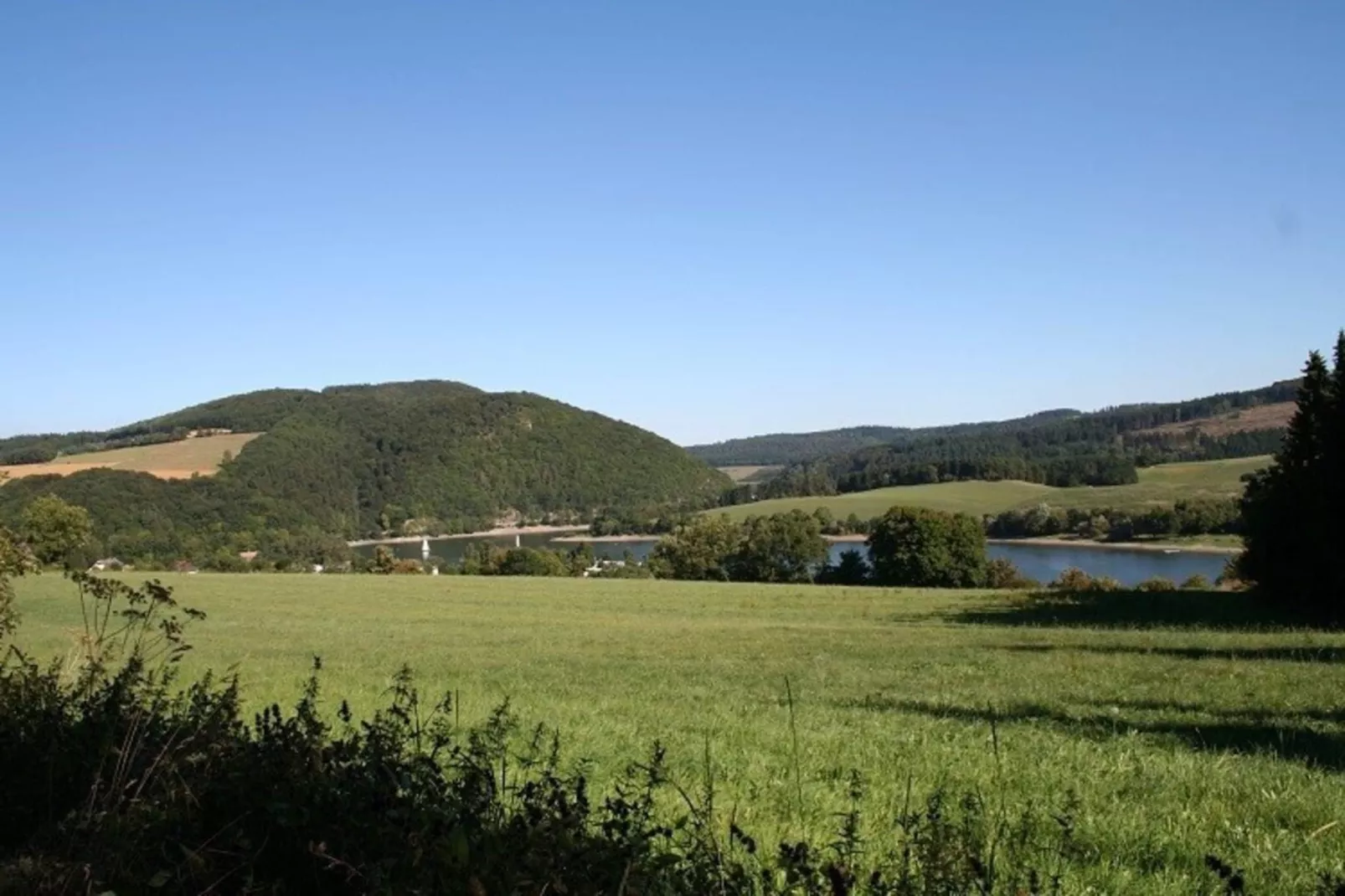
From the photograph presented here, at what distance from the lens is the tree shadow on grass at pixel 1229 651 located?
1886cm

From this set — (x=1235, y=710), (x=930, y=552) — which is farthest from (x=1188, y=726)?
(x=930, y=552)

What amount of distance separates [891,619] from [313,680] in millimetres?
34883

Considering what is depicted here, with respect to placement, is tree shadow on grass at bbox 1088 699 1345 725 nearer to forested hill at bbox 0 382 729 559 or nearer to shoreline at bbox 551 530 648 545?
forested hill at bbox 0 382 729 559

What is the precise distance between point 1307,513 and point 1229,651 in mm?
24733

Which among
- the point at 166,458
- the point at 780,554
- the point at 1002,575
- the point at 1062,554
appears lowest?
the point at 1062,554

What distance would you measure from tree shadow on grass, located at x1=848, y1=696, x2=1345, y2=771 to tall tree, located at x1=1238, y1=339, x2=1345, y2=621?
31671 millimetres

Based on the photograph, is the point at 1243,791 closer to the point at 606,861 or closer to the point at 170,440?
the point at 606,861

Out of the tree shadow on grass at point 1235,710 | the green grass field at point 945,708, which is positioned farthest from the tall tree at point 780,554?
the tree shadow on grass at point 1235,710

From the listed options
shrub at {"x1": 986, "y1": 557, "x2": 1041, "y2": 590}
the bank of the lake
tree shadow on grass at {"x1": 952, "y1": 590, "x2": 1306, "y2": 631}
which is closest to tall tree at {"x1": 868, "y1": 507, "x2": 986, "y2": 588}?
shrub at {"x1": 986, "y1": 557, "x2": 1041, "y2": 590}

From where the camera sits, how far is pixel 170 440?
155 m

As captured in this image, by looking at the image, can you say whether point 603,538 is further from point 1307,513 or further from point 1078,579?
point 1307,513

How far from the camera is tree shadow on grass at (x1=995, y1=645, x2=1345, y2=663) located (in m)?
18.9

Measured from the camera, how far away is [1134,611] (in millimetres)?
37094

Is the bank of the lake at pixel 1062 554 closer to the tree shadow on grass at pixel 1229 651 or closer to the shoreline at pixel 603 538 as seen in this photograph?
the shoreline at pixel 603 538
